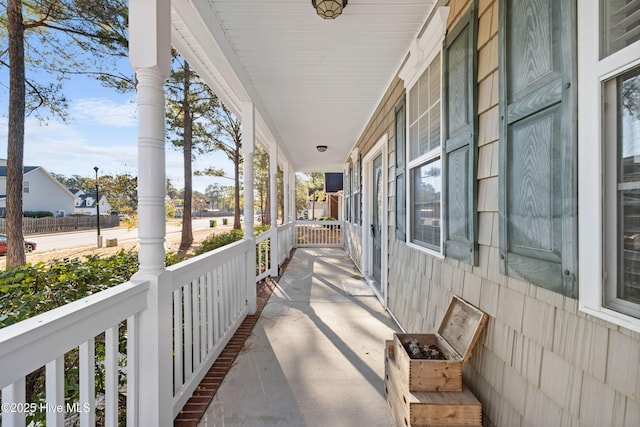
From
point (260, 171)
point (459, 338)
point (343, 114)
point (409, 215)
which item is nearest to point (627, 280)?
point (459, 338)

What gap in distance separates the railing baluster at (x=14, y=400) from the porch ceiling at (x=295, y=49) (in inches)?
80.9

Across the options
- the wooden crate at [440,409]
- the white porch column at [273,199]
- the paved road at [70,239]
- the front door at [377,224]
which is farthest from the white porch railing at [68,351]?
the paved road at [70,239]

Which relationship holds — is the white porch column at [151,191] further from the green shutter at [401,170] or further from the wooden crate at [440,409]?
the green shutter at [401,170]

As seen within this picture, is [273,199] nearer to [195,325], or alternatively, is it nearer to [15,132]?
[195,325]

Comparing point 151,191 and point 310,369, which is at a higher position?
point 151,191

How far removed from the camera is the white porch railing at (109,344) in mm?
877

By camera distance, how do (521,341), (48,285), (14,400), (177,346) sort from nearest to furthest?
(14,400) → (521,341) → (48,285) → (177,346)

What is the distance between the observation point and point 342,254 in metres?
8.08

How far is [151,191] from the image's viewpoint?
154 centimetres

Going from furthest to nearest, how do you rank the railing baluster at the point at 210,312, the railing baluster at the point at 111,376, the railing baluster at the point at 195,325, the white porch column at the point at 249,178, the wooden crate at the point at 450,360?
the white porch column at the point at 249,178 → the railing baluster at the point at 210,312 → the railing baluster at the point at 195,325 → the wooden crate at the point at 450,360 → the railing baluster at the point at 111,376

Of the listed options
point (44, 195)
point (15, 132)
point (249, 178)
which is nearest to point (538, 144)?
point (249, 178)

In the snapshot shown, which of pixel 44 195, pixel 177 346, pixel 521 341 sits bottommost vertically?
pixel 177 346

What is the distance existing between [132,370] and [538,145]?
6.87ft

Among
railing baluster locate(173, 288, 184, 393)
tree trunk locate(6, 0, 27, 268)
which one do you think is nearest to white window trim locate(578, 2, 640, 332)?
railing baluster locate(173, 288, 184, 393)
